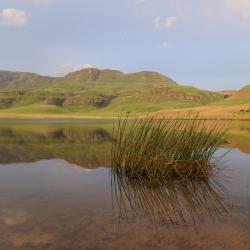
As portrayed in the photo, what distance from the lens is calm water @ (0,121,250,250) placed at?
5.98 m

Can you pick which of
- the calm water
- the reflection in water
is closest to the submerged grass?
the reflection in water

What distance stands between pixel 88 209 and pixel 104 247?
86.0 inches

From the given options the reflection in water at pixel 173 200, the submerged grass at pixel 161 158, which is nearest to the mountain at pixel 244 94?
the submerged grass at pixel 161 158

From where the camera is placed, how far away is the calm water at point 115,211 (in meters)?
5.98

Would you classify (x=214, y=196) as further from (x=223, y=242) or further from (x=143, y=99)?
(x=143, y=99)

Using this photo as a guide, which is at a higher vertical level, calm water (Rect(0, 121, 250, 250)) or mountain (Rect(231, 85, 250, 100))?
mountain (Rect(231, 85, 250, 100))

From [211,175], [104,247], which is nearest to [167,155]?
[211,175]

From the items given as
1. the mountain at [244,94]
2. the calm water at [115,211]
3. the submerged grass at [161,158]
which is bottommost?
the calm water at [115,211]

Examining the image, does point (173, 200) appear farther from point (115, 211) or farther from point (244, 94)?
point (244, 94)

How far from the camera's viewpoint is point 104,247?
18.7 feet

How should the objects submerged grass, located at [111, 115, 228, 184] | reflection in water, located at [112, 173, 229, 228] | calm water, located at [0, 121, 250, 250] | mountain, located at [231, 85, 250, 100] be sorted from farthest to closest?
mountain, located at [231, 85, 250, 100], submerged grass, located at [111, 115, 228, 184], reflection in water, located at [112, 173, 229, 228], calm water, located at [0, 121, 250, 250]

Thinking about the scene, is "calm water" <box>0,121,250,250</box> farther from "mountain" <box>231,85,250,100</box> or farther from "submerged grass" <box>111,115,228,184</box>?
"mountain" <box>231,85,250,100</box>

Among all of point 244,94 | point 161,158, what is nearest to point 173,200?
point 161,158

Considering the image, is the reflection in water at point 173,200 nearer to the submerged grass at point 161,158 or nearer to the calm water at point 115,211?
the calm water at point 115,211
